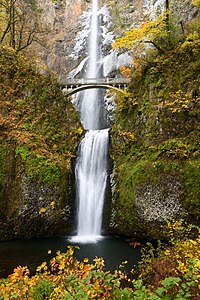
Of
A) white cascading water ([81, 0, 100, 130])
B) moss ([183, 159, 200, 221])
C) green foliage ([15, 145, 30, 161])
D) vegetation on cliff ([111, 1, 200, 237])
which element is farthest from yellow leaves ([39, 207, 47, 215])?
white cascading water ([81, 0, 100, 130])

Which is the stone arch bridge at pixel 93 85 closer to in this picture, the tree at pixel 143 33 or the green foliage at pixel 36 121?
the green foliage at pixel 36 121

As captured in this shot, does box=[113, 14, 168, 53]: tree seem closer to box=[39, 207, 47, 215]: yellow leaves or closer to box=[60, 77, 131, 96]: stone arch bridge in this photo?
box=[60, 77, 131, 96]: stone arch bridge

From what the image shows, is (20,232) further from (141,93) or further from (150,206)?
(141,93)

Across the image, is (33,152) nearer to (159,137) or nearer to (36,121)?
(36,121)

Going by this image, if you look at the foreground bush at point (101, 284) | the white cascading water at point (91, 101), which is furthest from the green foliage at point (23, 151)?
the white cascading water at point (91, 101)

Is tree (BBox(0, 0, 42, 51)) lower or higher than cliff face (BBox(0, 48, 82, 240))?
higher

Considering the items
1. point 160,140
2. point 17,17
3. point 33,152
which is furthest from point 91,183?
point 17,17

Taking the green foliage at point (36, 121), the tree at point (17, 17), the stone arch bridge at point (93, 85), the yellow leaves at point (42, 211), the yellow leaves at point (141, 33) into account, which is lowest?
the yellow leaves at point (42, 211)

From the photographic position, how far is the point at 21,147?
1177 cm

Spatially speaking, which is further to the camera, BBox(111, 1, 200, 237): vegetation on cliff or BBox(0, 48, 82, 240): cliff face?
BBox(0, 48, 82, 240): cliff face

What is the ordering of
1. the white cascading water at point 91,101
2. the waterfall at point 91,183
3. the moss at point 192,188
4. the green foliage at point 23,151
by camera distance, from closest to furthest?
the moss at point 192,188 < the waterfall at point 91,183 < the green foliage at point 23,151 < the white cascading water at point 91,101

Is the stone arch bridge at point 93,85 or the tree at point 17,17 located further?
the stone arch bridge at point 93,85

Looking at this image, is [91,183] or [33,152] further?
[91,183]

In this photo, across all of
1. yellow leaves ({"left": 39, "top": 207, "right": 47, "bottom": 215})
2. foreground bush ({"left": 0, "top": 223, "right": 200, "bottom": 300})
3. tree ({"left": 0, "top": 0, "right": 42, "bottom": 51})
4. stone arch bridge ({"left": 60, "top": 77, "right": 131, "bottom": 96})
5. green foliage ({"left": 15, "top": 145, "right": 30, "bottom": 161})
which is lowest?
yellow leaves ({"left": 39, "top": 207, "right": 47, "bottom": 215})
